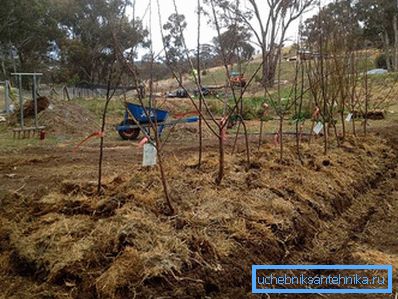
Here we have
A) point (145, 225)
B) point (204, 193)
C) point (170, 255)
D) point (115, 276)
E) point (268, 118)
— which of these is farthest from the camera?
point (268, 118)

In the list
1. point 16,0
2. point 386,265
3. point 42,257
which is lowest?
point 386,265

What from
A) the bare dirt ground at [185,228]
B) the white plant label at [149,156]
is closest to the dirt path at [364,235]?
the bare dirt ground at [185,228]

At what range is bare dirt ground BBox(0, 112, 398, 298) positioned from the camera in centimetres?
256

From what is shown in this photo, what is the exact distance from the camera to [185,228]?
300 centimetres

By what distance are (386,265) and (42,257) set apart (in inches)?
92.4

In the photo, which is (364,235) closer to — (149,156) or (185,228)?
(185,228)

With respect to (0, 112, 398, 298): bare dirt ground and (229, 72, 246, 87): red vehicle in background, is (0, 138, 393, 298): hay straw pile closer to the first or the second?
(0, 112, 398, 298): bare dirt ground

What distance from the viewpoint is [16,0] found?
24516 millimetres

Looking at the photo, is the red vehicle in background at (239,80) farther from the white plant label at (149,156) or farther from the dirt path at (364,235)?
the dirt path at (364,235)

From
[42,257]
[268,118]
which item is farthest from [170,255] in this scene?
[268,118]

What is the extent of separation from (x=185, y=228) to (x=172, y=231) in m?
0.11

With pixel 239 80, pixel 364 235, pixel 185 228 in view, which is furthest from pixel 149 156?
pixel 364 235

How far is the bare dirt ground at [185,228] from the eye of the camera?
256 cm

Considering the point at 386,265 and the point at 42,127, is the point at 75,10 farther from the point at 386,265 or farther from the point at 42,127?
the point at 386,265
